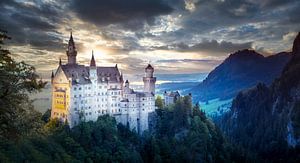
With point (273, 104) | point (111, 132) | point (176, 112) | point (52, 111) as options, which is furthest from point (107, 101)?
point (273, 104)

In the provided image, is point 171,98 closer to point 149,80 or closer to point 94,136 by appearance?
point 149,80

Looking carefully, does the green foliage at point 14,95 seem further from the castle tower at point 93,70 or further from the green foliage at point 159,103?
the green foliage at point 159,103

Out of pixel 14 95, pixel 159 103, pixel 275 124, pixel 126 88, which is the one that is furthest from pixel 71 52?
pixel 275 124

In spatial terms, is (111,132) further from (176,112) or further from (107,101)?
(176,112)

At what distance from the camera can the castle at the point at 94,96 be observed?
7662 centimetres

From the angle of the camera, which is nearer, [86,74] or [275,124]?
[86,74]

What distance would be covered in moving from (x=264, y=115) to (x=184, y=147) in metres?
113

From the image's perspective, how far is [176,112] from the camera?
306ft

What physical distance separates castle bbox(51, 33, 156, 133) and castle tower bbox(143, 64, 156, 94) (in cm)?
231

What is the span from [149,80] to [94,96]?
18.9 metres

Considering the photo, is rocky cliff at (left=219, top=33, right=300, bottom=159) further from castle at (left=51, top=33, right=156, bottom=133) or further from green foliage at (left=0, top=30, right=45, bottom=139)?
green foliage at (left=0, top=30, right=45, bottom=139)

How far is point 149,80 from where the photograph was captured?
9300 centimetres

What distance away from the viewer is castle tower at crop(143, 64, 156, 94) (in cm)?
9256

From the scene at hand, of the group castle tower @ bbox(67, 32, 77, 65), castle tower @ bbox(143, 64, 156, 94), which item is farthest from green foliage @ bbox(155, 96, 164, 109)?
castle tower @ bbox(67, 32, 77, 65)
